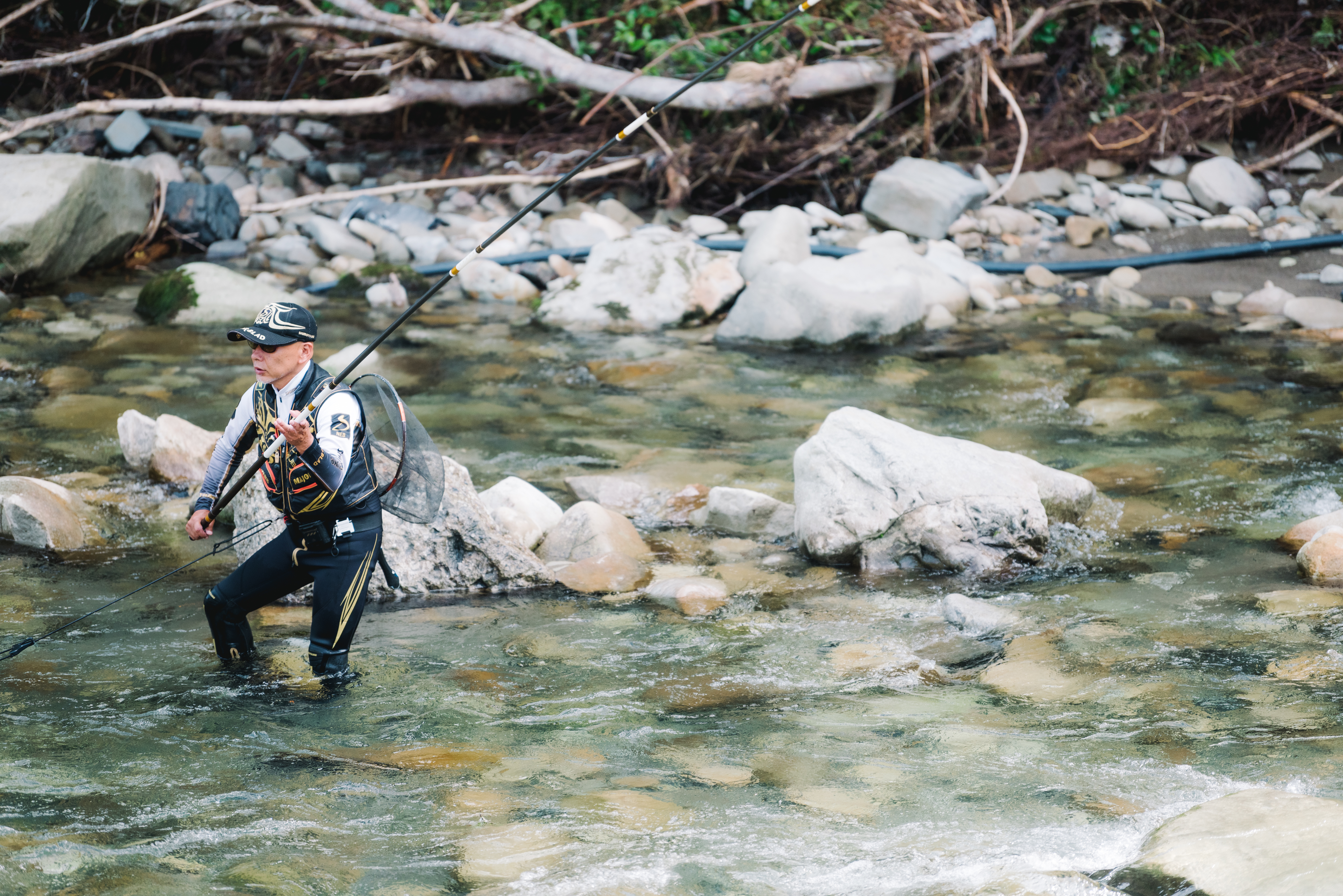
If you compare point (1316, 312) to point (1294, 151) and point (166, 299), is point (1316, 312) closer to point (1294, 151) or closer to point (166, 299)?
point (1294, 151)

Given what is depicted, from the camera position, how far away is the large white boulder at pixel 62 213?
33.1 ft

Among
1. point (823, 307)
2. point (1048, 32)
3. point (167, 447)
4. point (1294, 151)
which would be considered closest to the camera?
point (167, 447)

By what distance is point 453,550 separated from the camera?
542 centimetres

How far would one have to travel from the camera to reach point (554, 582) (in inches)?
216

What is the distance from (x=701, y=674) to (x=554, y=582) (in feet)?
3.82

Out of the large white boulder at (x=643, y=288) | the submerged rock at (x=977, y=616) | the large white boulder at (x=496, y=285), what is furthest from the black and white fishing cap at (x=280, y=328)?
the large white boulder at (x=496, y=285)

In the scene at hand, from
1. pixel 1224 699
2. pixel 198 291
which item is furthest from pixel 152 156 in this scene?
pixel 1224 699

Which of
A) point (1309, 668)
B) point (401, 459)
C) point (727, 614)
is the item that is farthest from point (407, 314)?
point (1309, 668)

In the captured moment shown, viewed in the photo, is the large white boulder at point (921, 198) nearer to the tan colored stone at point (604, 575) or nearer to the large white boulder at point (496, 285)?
the large white boulder at point (496, 285)

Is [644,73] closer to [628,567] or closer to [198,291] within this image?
[198,291]

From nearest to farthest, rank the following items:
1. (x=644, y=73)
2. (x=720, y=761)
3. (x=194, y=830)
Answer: (x=194, y=830) < (x=720, y=761) < (x=644, y=73)

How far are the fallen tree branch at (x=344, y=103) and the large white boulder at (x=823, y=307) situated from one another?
4.60m

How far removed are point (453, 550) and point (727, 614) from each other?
130cm

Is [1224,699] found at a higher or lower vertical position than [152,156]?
lower
